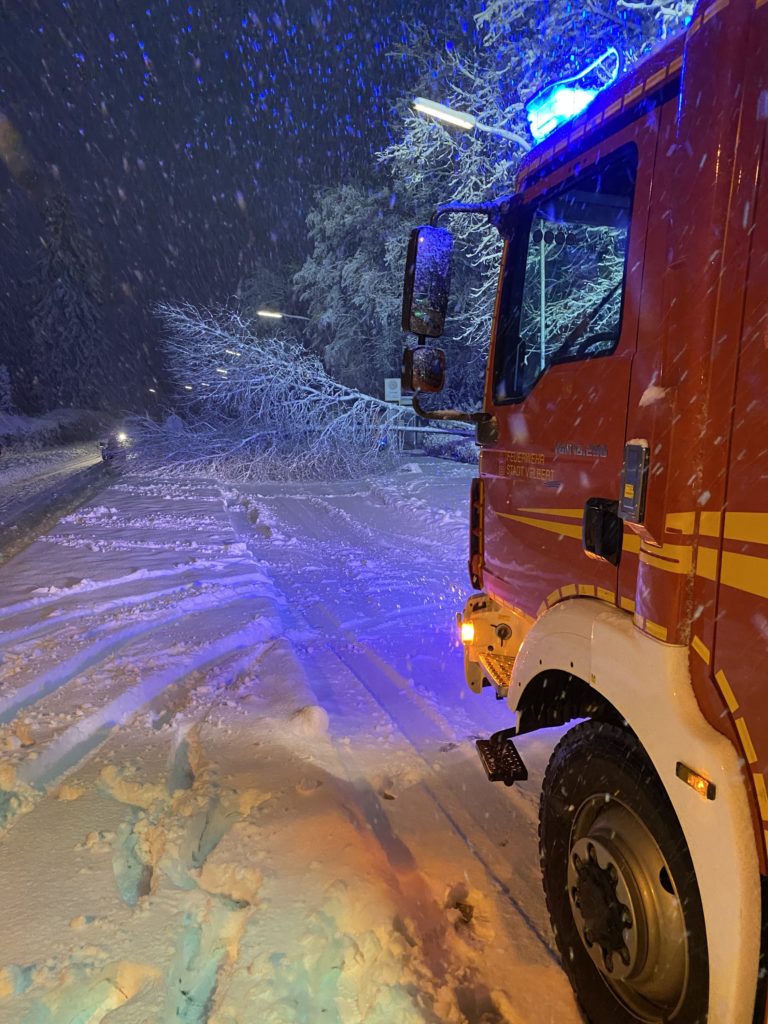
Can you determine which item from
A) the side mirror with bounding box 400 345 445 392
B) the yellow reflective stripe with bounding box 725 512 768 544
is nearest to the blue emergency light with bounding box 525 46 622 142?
the side mirror with bounding box 400 345 445 392

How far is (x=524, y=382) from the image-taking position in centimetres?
276

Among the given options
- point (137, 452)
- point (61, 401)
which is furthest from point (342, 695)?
point (61, 401)

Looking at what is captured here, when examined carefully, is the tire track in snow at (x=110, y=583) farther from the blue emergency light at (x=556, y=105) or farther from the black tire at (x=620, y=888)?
the blue emergency light at (x=556, y=105)

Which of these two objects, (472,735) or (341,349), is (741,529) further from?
(341,349)

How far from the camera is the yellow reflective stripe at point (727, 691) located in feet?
4.77

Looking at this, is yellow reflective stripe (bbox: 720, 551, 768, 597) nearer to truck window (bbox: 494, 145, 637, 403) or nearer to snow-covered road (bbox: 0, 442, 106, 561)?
truck window (bbox: 494, 145, 637, 403)

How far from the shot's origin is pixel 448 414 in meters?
2.87

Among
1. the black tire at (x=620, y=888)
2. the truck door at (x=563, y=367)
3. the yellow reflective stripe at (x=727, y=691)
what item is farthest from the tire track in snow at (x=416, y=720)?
the yellow reflective stripe at (x=727, y=691)

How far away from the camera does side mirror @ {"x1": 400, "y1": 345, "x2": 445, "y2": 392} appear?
286 centimetres

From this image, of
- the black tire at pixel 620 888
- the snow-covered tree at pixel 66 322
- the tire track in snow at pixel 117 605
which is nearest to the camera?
the black tire at pixel 620 888

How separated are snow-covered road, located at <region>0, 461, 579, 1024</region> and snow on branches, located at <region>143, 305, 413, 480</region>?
1336cm

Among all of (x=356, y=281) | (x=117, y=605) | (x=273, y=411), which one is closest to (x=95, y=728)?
(x=117, y=605)

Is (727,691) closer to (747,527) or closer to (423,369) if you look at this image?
(747,527)

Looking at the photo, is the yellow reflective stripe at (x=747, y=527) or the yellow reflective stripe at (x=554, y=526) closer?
the yellow reflective stripe at (x=747, y=527)
